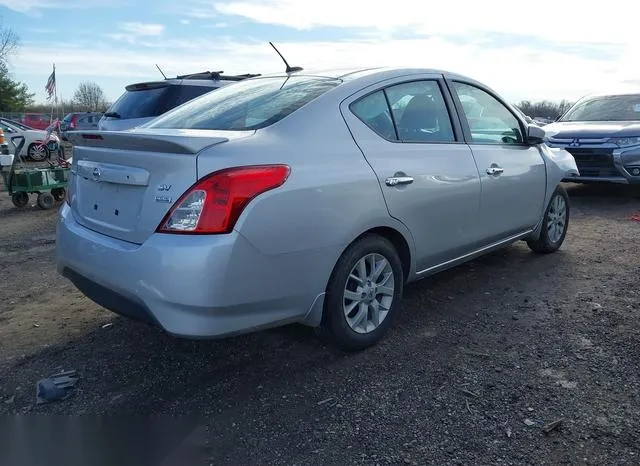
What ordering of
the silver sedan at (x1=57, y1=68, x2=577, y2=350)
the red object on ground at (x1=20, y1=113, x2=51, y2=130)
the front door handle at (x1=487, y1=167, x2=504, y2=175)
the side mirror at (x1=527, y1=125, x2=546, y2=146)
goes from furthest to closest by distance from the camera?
the red object on ground at (x1=20, y1=113, x2=51, y2=130) → the side mirror at (x1=527, y1=125, x2=546, y2=146) → the front door handle at (x1=487, y1=167, x2=504, y2=175) → the silver sedan at (x1=57, y1=68, x2=577, y2=350)

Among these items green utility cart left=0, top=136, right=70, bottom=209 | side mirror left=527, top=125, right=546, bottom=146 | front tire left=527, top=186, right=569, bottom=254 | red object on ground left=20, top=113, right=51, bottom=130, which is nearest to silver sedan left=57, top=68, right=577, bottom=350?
side mirror left=527, top=125, right=546, bottom=146

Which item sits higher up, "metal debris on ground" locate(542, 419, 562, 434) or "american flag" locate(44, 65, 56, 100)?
"american flag" locate(44, 65, 56, 100)

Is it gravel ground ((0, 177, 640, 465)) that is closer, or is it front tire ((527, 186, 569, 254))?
gravel ground ((0, 177, 640, 465))

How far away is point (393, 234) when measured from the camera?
368 centimetres

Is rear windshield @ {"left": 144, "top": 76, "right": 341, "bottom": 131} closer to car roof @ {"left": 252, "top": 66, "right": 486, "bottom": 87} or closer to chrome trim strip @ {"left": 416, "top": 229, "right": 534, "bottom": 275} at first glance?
car roof @ {"left": 252, "top": 66, "right": 486, "bottom": 87}

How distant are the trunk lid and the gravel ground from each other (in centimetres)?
91

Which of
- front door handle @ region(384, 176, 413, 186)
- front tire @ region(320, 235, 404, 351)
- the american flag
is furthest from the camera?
the american flag

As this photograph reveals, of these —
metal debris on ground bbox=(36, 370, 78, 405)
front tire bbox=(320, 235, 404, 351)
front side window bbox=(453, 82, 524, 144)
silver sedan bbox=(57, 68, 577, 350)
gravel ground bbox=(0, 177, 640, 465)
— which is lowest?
metal debris on ground bbox=(36, 370, 78, 405)

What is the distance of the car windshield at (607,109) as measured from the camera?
9.46 m

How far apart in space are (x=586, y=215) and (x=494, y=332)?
472cm

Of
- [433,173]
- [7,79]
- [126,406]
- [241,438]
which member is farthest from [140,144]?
[7,79]

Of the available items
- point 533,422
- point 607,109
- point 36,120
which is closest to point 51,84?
point 607,109

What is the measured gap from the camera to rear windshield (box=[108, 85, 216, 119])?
7.94 metres

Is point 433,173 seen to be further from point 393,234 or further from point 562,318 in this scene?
point 562,318
